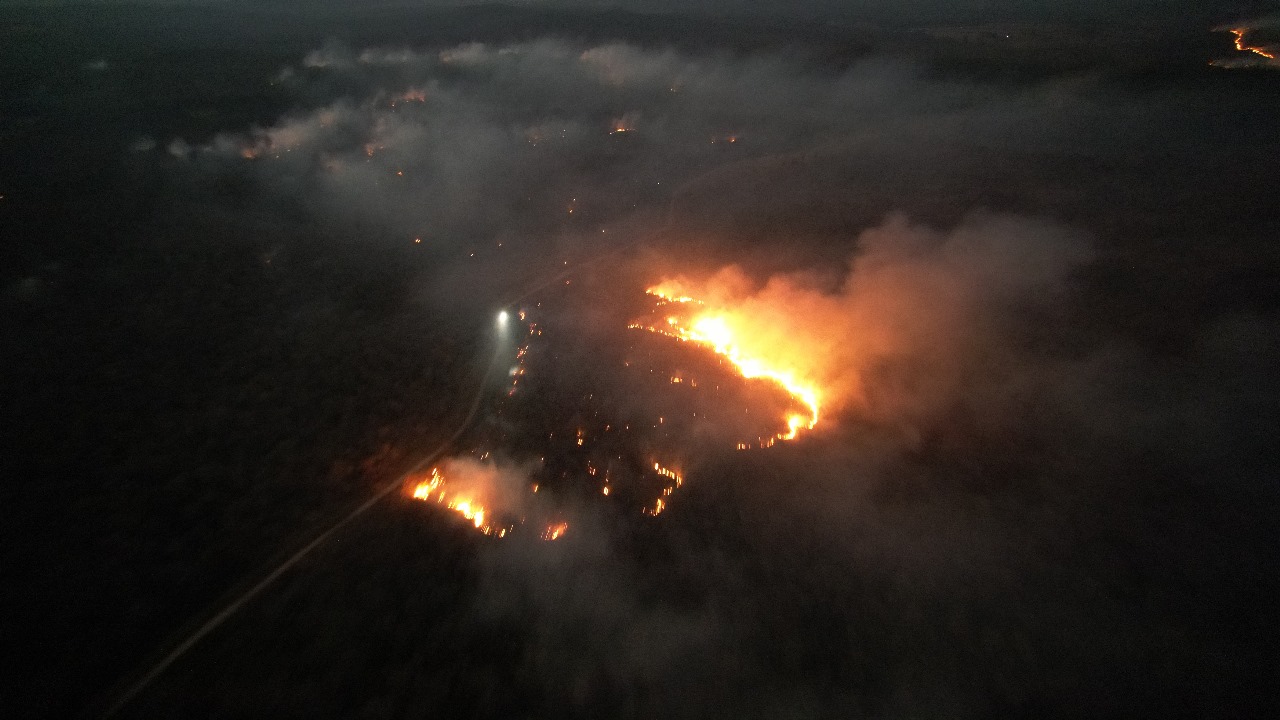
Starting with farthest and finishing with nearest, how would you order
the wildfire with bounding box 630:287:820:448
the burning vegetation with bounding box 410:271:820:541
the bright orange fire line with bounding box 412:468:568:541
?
the wildfire with bounding box 630:287:820:448, the burning vegetation with bounding box 410:271:820:541, the bright orange fire line with bounding box 412:468:568:541

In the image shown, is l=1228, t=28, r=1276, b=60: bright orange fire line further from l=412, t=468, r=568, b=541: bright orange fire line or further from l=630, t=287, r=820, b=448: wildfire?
l=412, t=468, r=568, b=541: bright orange fire line

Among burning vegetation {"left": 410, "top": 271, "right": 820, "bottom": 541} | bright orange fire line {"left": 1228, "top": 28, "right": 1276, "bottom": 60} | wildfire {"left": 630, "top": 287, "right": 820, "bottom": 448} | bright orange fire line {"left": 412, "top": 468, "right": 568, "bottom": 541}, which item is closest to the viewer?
bright orange fire line {"left": 412, "top": 468, "right": 568, "bottom": 541}

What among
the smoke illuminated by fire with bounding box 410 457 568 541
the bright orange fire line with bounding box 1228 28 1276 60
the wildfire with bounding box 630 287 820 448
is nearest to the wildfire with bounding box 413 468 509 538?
the smoke illuminated by fire with bounding box 410 457 568 541

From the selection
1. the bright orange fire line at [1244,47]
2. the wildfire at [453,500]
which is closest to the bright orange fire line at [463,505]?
the wildfire at [453,500]

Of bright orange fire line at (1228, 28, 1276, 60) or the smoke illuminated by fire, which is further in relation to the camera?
bright orange fire line at (1228, 28, 1276, 60)

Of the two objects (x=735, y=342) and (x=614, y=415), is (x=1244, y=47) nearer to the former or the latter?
(x=735, y=342)

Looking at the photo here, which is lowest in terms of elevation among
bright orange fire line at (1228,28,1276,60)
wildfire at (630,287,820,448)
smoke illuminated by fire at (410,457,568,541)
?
smoke illuminated by fire at (410,457,568,541)

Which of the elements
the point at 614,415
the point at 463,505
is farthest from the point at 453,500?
the point at 614,415

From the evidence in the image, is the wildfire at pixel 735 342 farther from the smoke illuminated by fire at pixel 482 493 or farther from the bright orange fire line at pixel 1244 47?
the bright orange fire line at pixel 1244 47

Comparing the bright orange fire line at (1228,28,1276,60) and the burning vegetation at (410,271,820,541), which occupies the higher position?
the bright orange fire line at (1228,28,1276,60)
